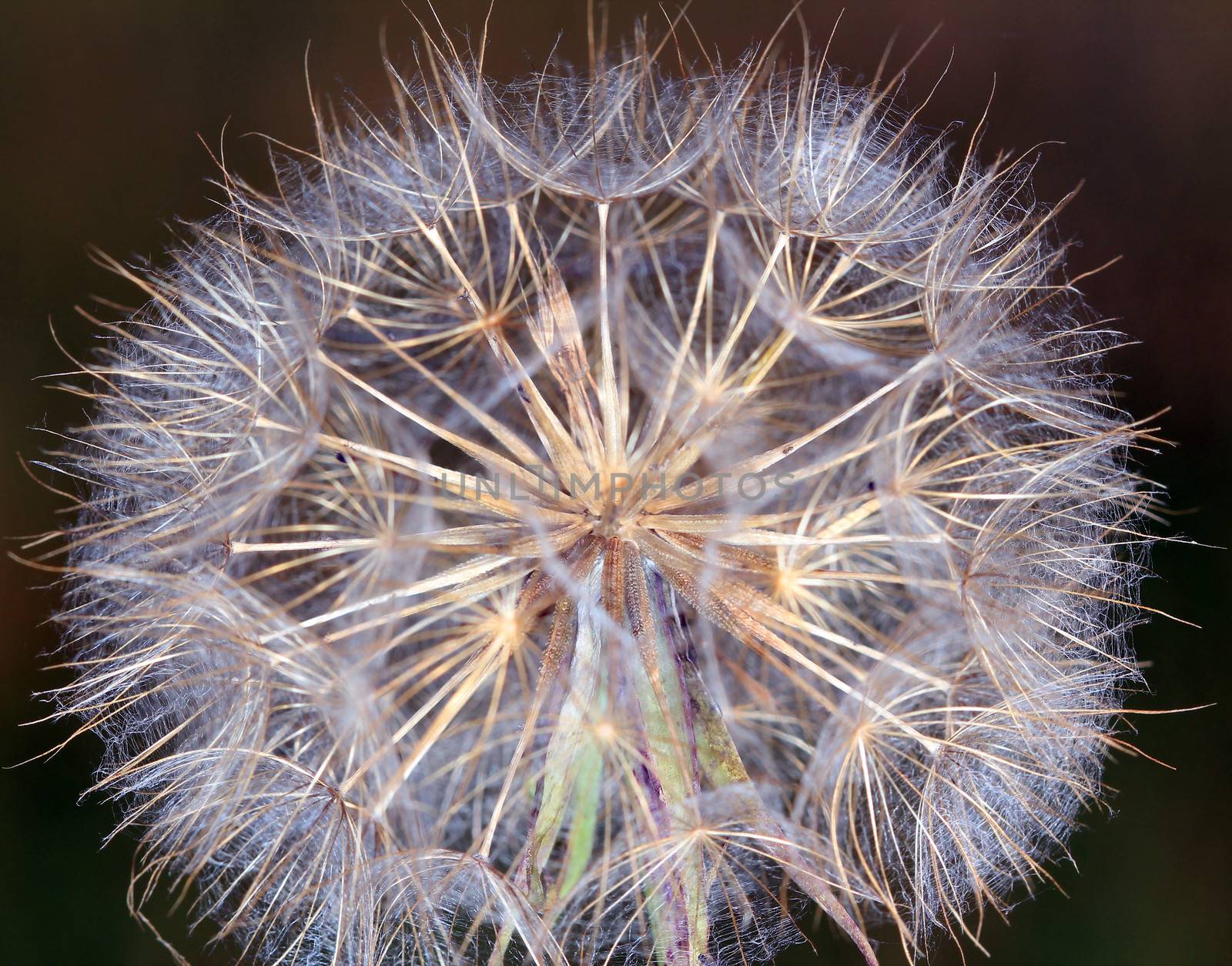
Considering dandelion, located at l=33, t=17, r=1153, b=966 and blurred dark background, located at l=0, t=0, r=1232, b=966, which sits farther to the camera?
blurred dark background, located at l=0, t=0, r=1232, b=966

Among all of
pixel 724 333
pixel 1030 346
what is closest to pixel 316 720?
pixel 724 333

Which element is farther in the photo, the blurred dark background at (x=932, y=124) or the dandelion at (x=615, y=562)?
the blurred dark background at (x=932, y=124)

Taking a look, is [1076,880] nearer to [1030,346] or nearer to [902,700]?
[902,700]

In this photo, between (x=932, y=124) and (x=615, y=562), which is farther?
(x=932, y=124)

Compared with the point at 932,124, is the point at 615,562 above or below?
below
